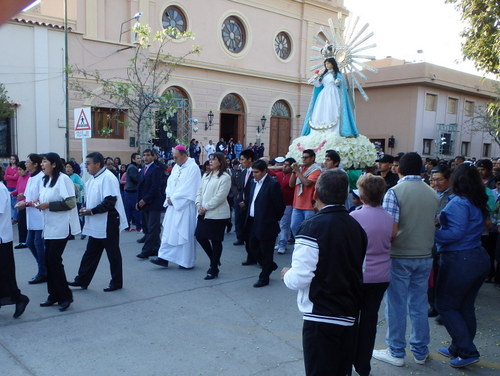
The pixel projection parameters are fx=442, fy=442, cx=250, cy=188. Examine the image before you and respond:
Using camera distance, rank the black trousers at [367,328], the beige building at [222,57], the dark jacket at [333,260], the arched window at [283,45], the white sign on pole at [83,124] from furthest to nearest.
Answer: the arched window at [283,45] < the beige building at [222,57] < the white sign on pole at [83,124] < the black trousers at [367,328] < the dark jacket at [333,260]

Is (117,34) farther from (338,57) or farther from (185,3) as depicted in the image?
(338,57)

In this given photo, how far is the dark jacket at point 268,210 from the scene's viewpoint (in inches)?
243

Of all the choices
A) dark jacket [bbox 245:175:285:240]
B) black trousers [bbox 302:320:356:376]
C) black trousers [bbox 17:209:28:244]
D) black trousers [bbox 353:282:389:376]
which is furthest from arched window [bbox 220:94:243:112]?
black trousers [bbox 302:320:356:376]

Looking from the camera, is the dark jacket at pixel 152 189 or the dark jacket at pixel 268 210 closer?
the dark jacket at pixel 268 210

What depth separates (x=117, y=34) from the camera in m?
19.6

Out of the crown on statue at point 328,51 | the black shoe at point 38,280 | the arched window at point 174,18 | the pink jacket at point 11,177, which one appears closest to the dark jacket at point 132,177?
the pink jacket at point 11,177

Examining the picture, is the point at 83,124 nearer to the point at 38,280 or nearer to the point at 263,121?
the point at 38,280

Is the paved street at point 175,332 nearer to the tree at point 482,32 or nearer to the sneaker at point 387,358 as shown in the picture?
the sneaker at point 387,358

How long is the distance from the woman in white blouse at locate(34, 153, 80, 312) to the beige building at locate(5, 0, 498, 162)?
480 inches

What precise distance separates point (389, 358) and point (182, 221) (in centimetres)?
394

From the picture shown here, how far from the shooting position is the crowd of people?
2.86 m

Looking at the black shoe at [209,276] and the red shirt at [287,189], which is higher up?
the red shirt at [287,189]

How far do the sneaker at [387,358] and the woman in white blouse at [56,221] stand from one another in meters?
3.49

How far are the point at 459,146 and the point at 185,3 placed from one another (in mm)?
22538
